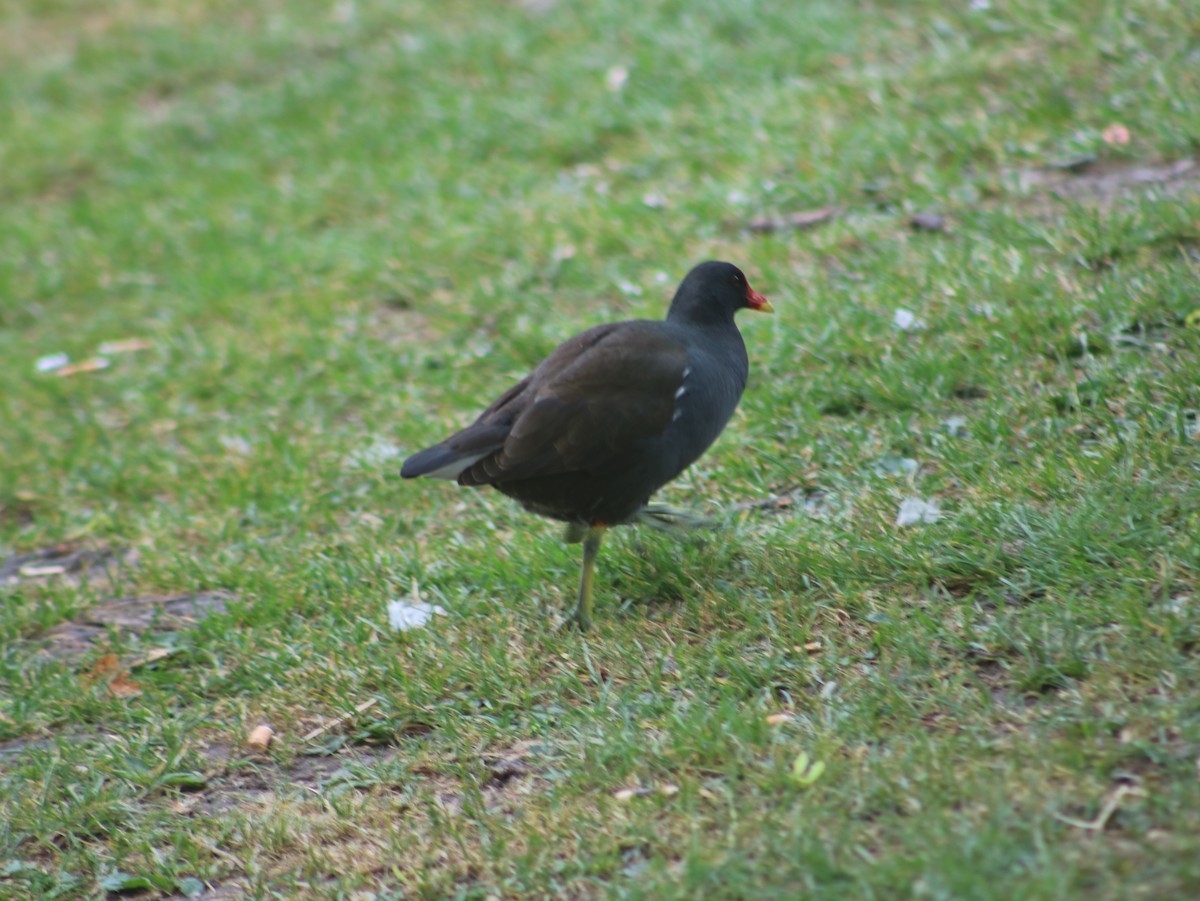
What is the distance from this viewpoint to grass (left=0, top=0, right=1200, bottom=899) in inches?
120

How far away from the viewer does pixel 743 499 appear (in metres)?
4.51

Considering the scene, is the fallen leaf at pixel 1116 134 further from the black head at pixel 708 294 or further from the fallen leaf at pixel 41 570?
the fallen leaf at pixel 41 570

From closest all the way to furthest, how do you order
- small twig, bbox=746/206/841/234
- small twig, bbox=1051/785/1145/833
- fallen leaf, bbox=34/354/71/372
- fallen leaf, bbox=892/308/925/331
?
small twig, bbox=1051/785/1145/833 < fallen leaf, bbox=892/308/925/331 < small twig, bbox=746/206/841/234 < fallen leaf, bbox=34/354/71/372

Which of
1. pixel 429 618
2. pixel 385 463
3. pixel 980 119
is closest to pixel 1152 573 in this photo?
pixel 429 618

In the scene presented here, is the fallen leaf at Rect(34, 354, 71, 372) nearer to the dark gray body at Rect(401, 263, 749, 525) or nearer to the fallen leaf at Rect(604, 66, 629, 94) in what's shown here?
the fallen leaf at Rect(604, 66, 629, 94)

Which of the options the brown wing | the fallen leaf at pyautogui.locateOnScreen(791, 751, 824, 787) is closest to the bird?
the brown wing

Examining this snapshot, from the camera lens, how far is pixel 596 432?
3758mm

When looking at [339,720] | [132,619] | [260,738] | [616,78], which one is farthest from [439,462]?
[616,78]

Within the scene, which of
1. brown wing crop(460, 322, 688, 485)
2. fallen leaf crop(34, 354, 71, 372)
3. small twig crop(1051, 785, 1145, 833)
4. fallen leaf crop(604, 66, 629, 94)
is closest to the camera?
small twig crop(1051, 785, 1145, 833)

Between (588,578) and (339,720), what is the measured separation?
0.88 meters

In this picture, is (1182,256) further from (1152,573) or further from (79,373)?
(79,373)

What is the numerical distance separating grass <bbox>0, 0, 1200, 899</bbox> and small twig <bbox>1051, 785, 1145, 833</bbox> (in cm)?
1

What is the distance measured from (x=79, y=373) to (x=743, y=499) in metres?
4.04

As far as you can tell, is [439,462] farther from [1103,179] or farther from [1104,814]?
[1103,179]
